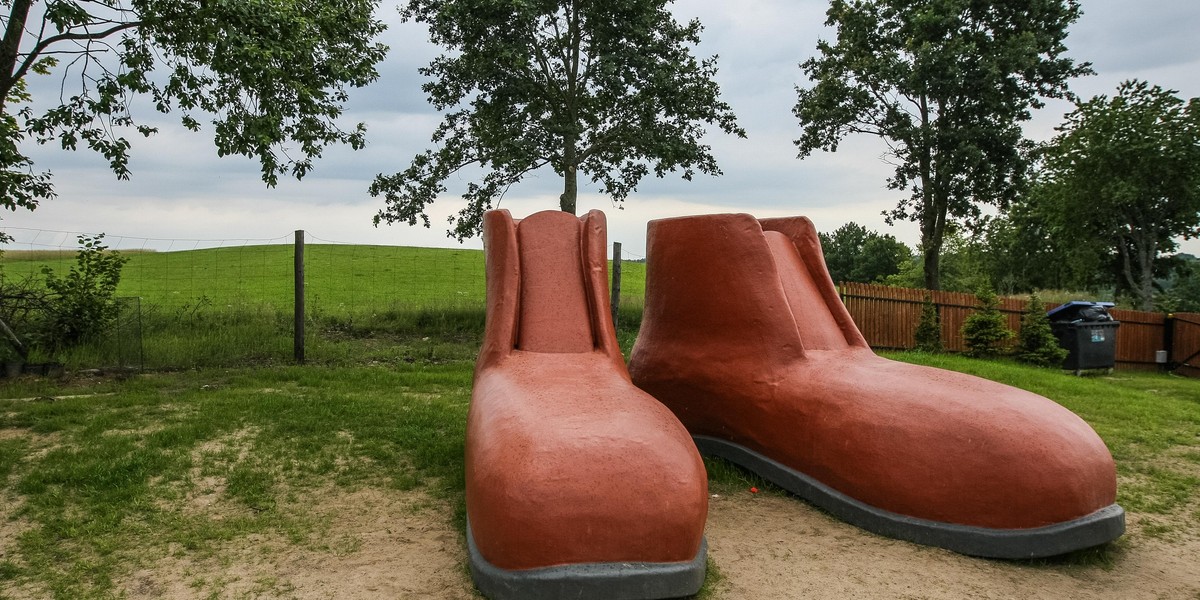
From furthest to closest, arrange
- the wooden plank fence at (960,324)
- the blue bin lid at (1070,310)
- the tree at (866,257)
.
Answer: the tree at (866,257) → the wooden plank fence at (960,324) → the blue bin lid at (1070,310)

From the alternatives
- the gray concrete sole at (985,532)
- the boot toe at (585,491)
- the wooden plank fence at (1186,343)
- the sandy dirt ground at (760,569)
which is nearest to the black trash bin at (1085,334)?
the wooden plank fence at (1186,343)

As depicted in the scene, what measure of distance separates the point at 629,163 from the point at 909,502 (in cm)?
1195

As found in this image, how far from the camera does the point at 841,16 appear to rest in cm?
1900

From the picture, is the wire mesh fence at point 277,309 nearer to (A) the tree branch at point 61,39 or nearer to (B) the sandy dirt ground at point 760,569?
(A) the tree branch at point 61,39

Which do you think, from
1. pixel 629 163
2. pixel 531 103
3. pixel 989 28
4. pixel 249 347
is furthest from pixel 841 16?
pixel 249 347

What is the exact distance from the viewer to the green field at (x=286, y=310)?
9.51 m

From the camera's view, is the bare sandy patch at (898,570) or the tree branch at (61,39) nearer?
the bare sandy patch at (898,570)

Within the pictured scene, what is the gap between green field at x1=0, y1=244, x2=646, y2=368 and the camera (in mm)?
9508

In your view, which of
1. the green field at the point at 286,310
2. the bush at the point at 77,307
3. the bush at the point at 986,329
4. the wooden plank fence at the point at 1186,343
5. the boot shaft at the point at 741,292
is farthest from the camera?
the wooden plank fence at the point at 1186,343

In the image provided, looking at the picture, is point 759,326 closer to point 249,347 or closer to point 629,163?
point 249,347

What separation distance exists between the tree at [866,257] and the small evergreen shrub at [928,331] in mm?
32647

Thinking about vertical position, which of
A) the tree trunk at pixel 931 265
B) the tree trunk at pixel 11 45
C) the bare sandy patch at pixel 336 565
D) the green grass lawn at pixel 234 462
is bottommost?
the bare sandy patch at pixel 336 565

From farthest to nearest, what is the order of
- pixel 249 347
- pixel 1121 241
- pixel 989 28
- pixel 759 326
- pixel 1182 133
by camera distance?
pixel 1121 241
pixel 1182 133
pixel 989 28
pixel 249 347
pixel 759 326

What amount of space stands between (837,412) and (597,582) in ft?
6.29
